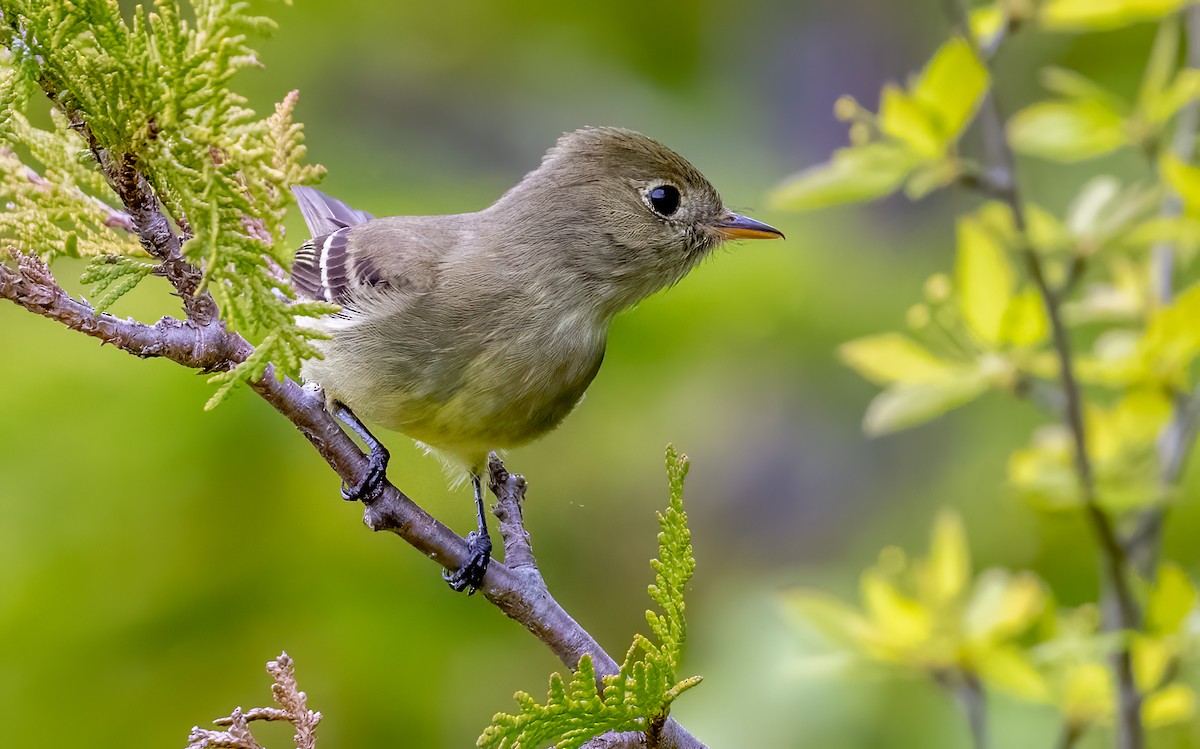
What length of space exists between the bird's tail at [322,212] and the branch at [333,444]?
1.78 m

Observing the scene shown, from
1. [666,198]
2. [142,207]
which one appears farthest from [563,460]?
[142,207]

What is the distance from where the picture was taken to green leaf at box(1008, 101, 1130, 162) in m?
1.85

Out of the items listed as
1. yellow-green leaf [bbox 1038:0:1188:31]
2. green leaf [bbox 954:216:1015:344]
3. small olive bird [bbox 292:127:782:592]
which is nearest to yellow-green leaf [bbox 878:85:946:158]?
green leaf [bbox 954:216:1015:344]

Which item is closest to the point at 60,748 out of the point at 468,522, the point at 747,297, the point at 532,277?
the point at 468,522

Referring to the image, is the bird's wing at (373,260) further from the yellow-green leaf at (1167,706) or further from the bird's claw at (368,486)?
the yellow-green leaf at (1167,706)

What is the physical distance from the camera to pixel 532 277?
316cm

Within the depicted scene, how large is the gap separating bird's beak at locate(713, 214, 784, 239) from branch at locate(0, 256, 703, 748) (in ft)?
3.85

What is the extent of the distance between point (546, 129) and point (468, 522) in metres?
2.93

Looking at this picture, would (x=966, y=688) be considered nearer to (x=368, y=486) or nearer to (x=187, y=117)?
(x=368, y=486)

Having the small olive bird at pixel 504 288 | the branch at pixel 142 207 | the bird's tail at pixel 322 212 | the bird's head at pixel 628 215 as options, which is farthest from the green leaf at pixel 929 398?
the bird's tail at pixel 322 212

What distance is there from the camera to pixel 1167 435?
1.86m

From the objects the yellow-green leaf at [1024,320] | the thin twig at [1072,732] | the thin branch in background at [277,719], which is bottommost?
the thin branch in background at [277,719]

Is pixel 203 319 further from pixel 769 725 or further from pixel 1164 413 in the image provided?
pixel 769 725

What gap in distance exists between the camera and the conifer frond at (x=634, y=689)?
1.53 meters
